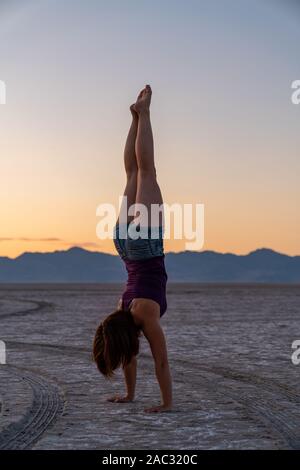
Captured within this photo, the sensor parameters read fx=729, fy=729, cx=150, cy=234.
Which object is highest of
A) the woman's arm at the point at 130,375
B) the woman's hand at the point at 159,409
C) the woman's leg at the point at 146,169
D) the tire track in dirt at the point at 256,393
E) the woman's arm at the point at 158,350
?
the woman's leg at the point at 146,169

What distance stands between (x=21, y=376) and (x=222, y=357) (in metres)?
3.36

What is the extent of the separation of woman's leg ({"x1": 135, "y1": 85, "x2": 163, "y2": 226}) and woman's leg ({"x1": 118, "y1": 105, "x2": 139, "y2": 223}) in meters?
0.17

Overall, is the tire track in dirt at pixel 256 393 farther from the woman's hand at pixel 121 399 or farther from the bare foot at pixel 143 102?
the bare foot at pixel 143 102

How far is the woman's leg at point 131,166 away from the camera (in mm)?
6422

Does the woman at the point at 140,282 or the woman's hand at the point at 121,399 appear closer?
the woman at the point at 140,282

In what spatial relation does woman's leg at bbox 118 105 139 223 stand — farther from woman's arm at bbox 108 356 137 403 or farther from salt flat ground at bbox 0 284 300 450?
salt flat ground at bbox 0 284 300 450

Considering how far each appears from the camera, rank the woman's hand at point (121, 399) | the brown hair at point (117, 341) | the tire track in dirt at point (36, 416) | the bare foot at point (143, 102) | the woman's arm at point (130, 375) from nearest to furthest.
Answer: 1. the tire track in dirt at point (36, 416)
2. the brown hair at point (117, 341)
3. the bare foot at point (143, 102)
4. the woman's arm at point (130, 375)
5. the woman's hand at point (121, 399)

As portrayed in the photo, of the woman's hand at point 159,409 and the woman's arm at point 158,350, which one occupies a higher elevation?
the woman's arm at point 158,350

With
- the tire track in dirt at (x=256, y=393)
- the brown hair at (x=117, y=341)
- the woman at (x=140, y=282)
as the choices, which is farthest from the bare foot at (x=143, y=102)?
the tire track in dirt at (x=256, y=393)

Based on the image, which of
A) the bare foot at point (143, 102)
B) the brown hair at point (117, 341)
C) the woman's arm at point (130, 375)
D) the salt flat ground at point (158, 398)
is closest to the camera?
the salt flat ground at point (158, 398)

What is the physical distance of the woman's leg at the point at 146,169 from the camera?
6.20m

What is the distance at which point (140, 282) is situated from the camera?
642 cm

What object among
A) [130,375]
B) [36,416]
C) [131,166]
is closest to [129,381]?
[130,375]

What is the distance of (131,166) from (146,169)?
0.32m
